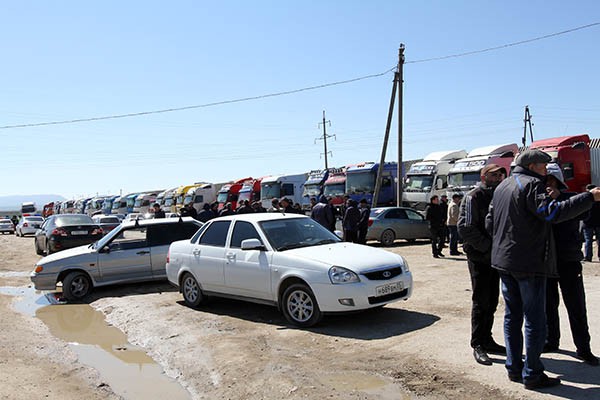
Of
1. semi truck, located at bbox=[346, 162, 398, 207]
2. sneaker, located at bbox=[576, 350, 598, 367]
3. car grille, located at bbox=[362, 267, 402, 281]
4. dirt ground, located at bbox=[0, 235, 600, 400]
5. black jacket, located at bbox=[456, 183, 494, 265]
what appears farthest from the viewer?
semi truck, located at bbox=[346, 162, 398, 207]

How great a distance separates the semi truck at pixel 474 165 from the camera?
22.8 m

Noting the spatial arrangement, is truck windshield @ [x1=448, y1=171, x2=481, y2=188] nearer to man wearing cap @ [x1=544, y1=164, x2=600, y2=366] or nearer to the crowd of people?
the crowd of people

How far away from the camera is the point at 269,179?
33594 millimetres

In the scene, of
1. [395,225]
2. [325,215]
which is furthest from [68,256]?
[395,225]

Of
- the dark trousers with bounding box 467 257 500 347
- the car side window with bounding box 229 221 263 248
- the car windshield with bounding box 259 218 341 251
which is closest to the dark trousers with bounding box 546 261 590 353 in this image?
the dark trousers with bounding box 467 257 500 347

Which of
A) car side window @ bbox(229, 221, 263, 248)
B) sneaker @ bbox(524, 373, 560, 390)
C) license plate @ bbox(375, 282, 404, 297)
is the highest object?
car side window @ bbox(229, 221, 263, 248)

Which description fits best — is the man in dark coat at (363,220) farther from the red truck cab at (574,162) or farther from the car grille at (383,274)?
the car grille at (383,274)

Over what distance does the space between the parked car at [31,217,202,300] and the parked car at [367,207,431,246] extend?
26.8 feet

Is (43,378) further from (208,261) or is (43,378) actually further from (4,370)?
(208,261)

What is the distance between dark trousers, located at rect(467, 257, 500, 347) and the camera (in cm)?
562

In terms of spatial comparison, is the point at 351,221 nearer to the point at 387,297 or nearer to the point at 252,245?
the point at 252,245

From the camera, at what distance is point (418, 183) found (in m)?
25.5

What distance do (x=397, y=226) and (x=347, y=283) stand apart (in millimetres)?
12214

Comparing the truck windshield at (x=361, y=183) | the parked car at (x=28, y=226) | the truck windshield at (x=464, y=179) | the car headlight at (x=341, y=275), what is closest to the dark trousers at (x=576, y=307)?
the car headlight at (x=341, y=275)
